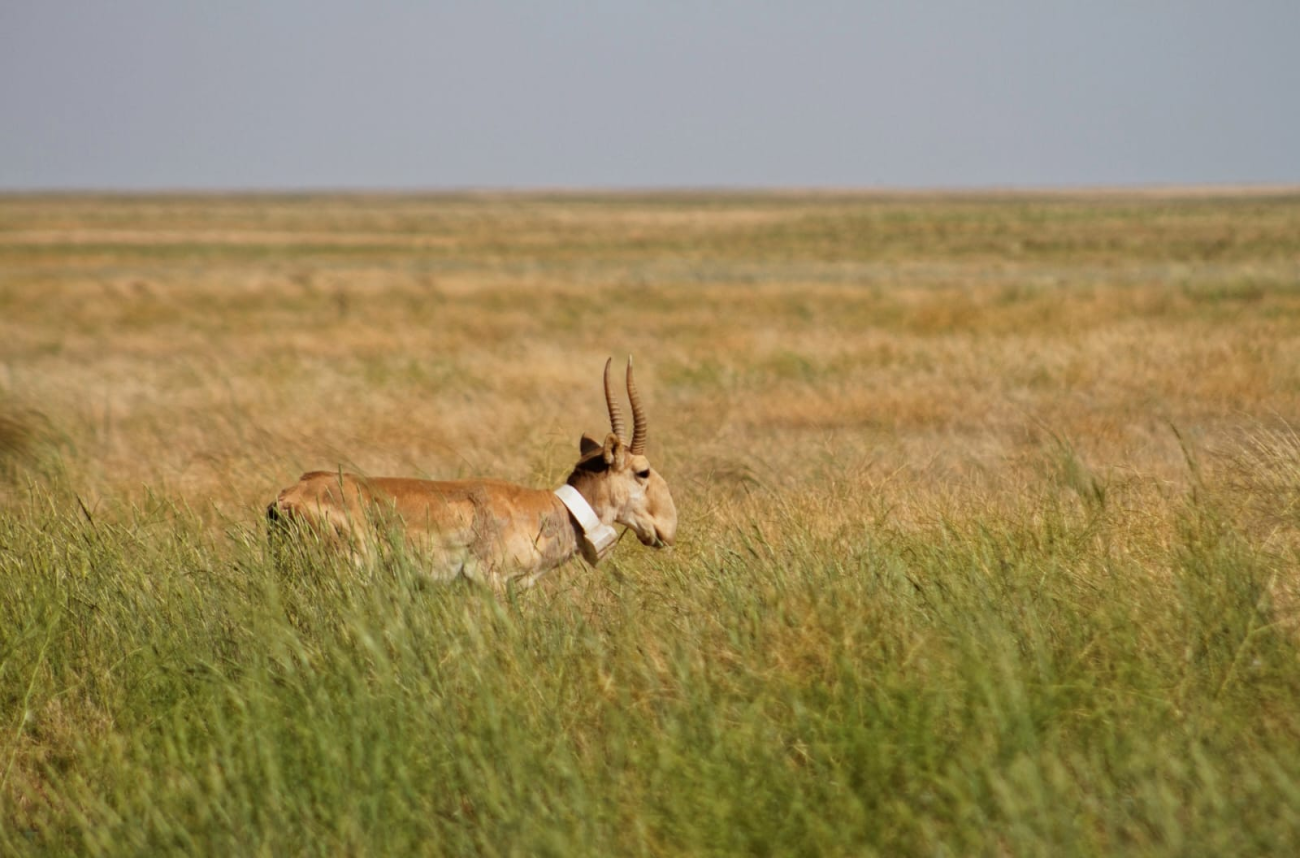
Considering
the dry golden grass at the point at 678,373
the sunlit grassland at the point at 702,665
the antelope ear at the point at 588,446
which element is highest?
the antelope ear at the point at 588,446

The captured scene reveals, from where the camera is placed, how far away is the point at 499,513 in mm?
6277

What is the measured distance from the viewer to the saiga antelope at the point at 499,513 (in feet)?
19.5

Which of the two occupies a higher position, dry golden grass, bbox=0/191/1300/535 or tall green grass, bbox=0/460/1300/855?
tall green grass, bbox=0/460/1300/855

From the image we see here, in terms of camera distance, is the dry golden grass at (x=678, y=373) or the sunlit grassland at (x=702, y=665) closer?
the sunlit grassland at (x=702, y=665)

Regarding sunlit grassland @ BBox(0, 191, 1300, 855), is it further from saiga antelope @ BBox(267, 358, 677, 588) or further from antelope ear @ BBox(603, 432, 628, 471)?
antelope ear @ BBox(603, 432, 628, 471)

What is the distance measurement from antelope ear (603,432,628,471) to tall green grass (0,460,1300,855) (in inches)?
30.0

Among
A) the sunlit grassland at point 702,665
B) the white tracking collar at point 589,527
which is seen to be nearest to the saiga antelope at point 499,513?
the white tracking collar at point 589,527

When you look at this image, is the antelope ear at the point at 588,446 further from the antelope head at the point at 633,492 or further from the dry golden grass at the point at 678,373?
the dry golden grass at the point at 678,373

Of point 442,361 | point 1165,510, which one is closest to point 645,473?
point 1165,510

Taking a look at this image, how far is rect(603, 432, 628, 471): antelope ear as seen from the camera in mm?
6469

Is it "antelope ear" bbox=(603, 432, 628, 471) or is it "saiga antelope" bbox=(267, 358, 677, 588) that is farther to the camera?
"antelope ear" bbox=(603, 432, 628, 471)

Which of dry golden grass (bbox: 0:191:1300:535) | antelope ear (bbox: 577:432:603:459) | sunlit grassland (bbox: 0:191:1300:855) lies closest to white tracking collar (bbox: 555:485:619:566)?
sunlit grassland (bbox: 0:191:1300:855)

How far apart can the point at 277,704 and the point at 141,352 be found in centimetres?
1916

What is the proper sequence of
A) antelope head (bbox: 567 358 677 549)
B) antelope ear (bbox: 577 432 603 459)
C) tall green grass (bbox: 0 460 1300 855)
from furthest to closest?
antelope ear (bbox: 577 432 603 459) → antelope head (bbox: 567 358 677 549) → tall green grass (bbox: 0 460 1300 855)
